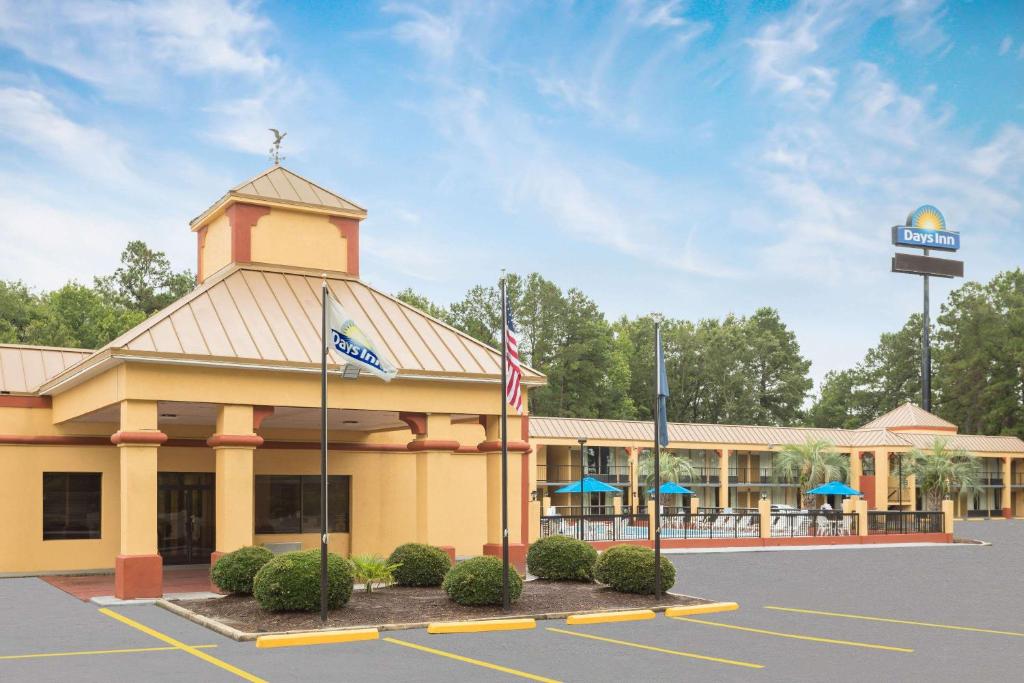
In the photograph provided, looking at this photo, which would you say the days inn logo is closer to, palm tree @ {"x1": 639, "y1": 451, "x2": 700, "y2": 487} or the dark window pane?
palm tree @ {"x1": 639, "y1": 451, "x2": 700, "y2": 487}

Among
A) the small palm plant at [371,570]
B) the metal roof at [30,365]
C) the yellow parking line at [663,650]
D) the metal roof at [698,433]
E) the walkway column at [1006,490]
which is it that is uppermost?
the metal roof at [30,365]

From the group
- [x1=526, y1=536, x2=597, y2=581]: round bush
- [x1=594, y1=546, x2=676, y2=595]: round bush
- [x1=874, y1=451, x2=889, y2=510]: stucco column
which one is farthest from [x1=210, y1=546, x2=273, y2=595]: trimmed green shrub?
[x1=874, y1=451, x2=889, y2=510]: stucco column

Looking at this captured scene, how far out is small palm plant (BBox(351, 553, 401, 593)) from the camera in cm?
2055

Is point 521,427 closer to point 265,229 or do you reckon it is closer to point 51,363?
point 265,229

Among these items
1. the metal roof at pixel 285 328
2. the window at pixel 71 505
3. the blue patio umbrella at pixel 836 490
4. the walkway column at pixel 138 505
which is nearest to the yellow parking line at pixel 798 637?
the metal roof at pixel 285 328

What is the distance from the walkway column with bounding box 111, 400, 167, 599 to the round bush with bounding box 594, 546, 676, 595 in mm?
8711

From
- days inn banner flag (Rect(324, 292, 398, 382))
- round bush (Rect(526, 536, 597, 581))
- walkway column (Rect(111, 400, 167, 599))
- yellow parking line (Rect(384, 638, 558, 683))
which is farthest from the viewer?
round bush (Rect(526, 536, 597, 581))

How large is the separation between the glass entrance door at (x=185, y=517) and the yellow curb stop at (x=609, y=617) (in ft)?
47.1

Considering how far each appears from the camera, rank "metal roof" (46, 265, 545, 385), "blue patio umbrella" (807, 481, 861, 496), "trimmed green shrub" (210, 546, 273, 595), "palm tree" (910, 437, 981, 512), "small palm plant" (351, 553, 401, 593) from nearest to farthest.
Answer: "trimmed green shrub" (210, 546, 273, 595) → "small palm plant" (351, 553, 401, 593) → "metal roof" (46, 265, 545, 385) → "blue patio umbrella" (807, 481, 861, 496) → "palm tree" (910, 437, 981, 512)

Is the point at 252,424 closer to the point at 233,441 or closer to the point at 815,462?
the point at 233,441

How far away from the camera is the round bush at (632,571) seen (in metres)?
20.7

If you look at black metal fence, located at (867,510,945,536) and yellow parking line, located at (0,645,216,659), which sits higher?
yellow parking line, located at (0,645,216,659)

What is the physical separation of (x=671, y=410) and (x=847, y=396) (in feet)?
75.1

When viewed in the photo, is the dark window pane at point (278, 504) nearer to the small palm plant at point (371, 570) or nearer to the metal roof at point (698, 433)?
the small palm plant at point (371, 570)
